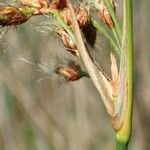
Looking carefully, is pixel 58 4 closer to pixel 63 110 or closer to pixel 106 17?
pixel 106 17

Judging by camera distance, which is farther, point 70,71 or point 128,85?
point 70,71

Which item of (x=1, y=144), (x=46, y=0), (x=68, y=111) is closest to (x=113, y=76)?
(x=46, y=0)

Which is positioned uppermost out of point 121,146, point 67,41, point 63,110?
point 67,41

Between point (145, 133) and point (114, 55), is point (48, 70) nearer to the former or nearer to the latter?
point (114, 55)

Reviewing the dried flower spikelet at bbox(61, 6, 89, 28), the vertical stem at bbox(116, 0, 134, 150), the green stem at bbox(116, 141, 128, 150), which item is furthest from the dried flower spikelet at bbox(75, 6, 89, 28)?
the green stem at bbox(116, 141, 128, 150)

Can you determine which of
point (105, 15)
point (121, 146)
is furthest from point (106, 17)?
point (121, 146)

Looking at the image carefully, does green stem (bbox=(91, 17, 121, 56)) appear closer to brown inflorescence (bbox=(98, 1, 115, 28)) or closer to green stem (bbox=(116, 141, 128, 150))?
brown inflorescence (bbox=(98, 1, 115, 28))

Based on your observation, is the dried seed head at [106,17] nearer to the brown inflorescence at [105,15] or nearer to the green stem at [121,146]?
the brown inflorescence at [105,15]

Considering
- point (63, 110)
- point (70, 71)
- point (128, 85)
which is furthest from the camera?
point (63, 110)
